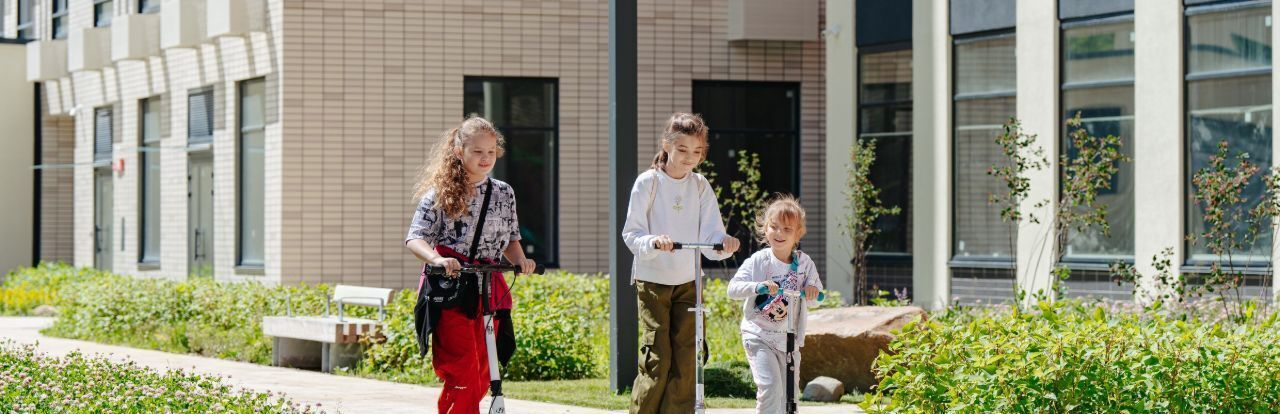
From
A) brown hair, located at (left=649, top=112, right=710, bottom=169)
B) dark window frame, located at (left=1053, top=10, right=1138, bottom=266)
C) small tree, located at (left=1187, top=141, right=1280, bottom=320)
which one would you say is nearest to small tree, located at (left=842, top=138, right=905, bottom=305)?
dark window frame, located at (left=1053, top=10, right=1138, bottom=266)

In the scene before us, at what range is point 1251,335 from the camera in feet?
26.9

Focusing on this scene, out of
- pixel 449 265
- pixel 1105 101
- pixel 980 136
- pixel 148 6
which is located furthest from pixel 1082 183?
pixel 148 6

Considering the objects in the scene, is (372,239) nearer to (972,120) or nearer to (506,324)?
(972,120)

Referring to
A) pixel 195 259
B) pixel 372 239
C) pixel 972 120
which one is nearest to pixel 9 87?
pixel 195 259

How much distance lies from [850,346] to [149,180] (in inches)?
644

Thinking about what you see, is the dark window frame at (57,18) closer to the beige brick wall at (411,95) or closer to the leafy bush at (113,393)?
the beige brick wall at (411,95)

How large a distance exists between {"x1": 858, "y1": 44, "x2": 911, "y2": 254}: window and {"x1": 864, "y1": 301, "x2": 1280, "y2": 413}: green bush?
11421mm

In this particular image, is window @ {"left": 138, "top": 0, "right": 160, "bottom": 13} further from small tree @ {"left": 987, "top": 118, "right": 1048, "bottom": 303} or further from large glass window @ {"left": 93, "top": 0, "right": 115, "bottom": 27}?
small tree @ {"left": 987, "top": 118, "right": 1048, "bottom": 303}

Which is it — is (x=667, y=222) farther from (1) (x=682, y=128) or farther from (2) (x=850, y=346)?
(2) (x=850, y=346)

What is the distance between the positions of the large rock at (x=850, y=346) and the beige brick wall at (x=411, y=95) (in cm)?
926

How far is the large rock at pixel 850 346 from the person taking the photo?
12.1m

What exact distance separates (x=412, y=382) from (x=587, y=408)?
261cm

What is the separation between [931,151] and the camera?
18516 mm

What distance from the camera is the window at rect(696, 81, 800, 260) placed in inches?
853
